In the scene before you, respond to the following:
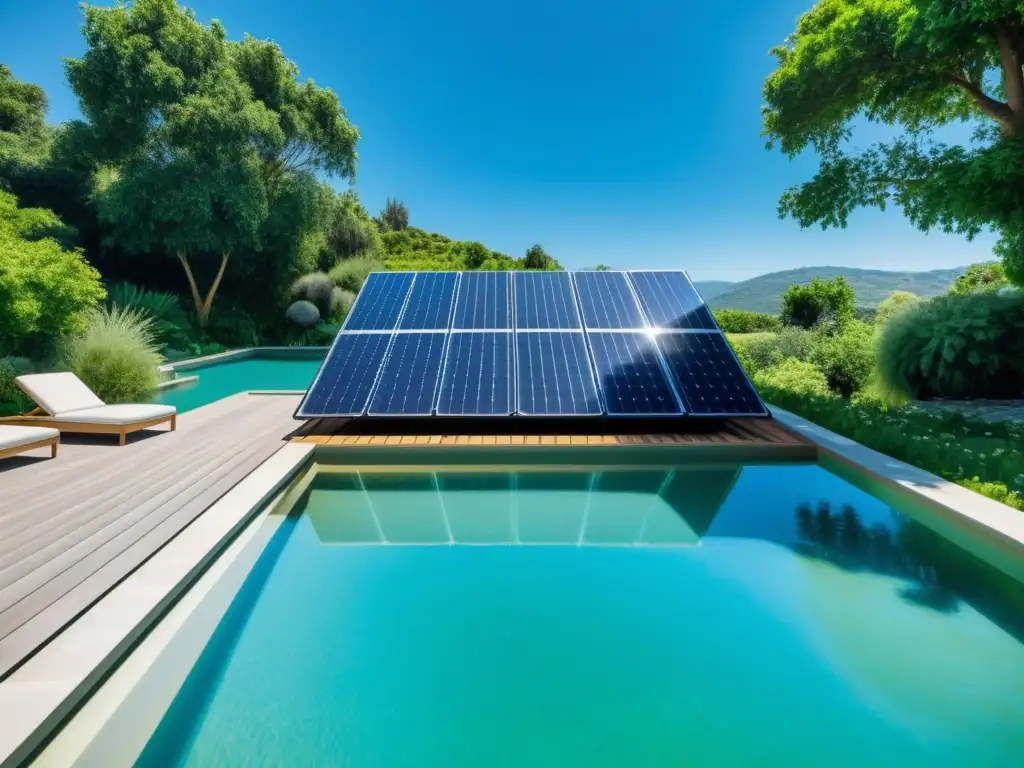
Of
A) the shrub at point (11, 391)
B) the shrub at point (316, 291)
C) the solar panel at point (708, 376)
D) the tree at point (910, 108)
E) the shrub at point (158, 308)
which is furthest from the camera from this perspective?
the shrub at point (316, 291)

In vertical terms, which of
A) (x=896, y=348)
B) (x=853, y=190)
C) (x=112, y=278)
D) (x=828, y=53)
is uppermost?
(x=828, y=53)

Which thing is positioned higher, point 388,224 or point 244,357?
point 388,224

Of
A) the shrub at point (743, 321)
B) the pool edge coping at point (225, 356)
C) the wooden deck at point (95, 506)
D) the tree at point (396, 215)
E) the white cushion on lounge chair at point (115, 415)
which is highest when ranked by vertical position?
the tree at point (396, 215)

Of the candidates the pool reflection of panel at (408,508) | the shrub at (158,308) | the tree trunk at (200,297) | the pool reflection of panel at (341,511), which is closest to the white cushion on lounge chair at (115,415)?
the pool reflection of panel at (341,511)

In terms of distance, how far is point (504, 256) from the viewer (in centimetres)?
4531

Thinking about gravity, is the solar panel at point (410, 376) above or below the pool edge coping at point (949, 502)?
above

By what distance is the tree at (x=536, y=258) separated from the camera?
125 ft

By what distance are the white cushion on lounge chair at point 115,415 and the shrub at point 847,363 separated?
12.3m

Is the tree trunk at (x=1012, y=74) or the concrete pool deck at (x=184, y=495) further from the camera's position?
the tree trunk at (x=1012, y=74)

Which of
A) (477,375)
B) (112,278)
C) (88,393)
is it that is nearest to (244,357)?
(112,278)

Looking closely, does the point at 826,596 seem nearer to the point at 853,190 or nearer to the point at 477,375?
the point at 477,375

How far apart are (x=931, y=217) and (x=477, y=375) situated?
776cm

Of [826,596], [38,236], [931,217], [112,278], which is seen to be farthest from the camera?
[112,278]

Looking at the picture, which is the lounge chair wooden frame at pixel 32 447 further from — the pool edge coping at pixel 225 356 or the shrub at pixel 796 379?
the shrub at pixel 796 379
